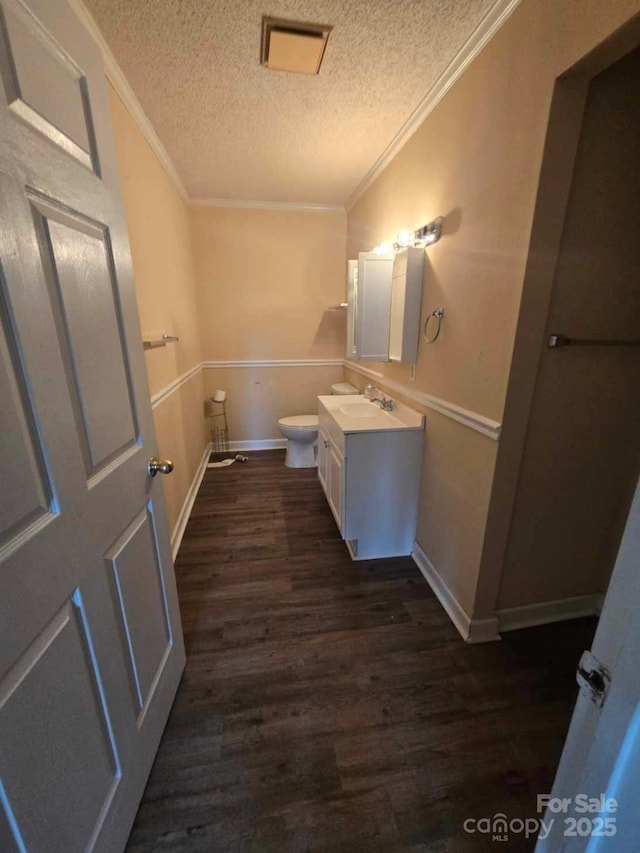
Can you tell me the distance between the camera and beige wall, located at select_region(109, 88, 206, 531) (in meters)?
1.69

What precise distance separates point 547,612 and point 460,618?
42 centimetres

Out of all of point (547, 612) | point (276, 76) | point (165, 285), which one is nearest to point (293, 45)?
point (276, 76)

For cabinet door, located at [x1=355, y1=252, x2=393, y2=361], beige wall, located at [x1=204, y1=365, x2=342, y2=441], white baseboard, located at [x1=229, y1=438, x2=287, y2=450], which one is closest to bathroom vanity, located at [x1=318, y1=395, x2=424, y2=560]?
cabinet door, located at [x1=355, y1=252, x2=393, y2=361]

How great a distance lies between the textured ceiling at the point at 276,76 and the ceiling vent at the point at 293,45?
1.3 inches

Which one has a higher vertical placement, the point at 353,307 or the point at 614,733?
the point at 353,307

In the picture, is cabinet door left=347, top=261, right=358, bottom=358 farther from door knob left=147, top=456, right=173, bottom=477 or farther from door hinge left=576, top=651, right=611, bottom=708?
door hinge left=576, top=651, right=611, bottom=708

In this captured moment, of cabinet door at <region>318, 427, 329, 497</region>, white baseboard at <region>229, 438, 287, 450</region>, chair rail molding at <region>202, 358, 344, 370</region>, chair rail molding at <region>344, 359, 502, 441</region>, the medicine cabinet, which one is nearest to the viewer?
chair rail molding at <region>344, 359, 502, 441</region>

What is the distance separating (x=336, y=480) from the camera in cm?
212

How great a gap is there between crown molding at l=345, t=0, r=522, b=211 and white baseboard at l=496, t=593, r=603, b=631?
230 centimetres

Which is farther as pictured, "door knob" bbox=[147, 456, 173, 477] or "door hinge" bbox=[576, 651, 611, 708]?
"door knob" bbox=[147, 456, 173, 477]

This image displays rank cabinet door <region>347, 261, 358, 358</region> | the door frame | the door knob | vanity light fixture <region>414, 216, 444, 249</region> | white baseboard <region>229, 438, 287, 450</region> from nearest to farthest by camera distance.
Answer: the door frame → the door knob → vanity light fixture <region>414, 216, 444, 249</region> → cabinet door <region>347, 261, 358, 358</region> → white baseboard <region>229, 438, 287, 450</region>

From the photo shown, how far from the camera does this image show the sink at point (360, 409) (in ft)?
7.67

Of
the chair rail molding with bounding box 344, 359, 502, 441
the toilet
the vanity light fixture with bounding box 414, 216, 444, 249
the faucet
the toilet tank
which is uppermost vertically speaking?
the vanity light fixture with bounding box 414, 216, 444, 249

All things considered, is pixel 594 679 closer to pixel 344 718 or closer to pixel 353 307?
pixel 344 718
